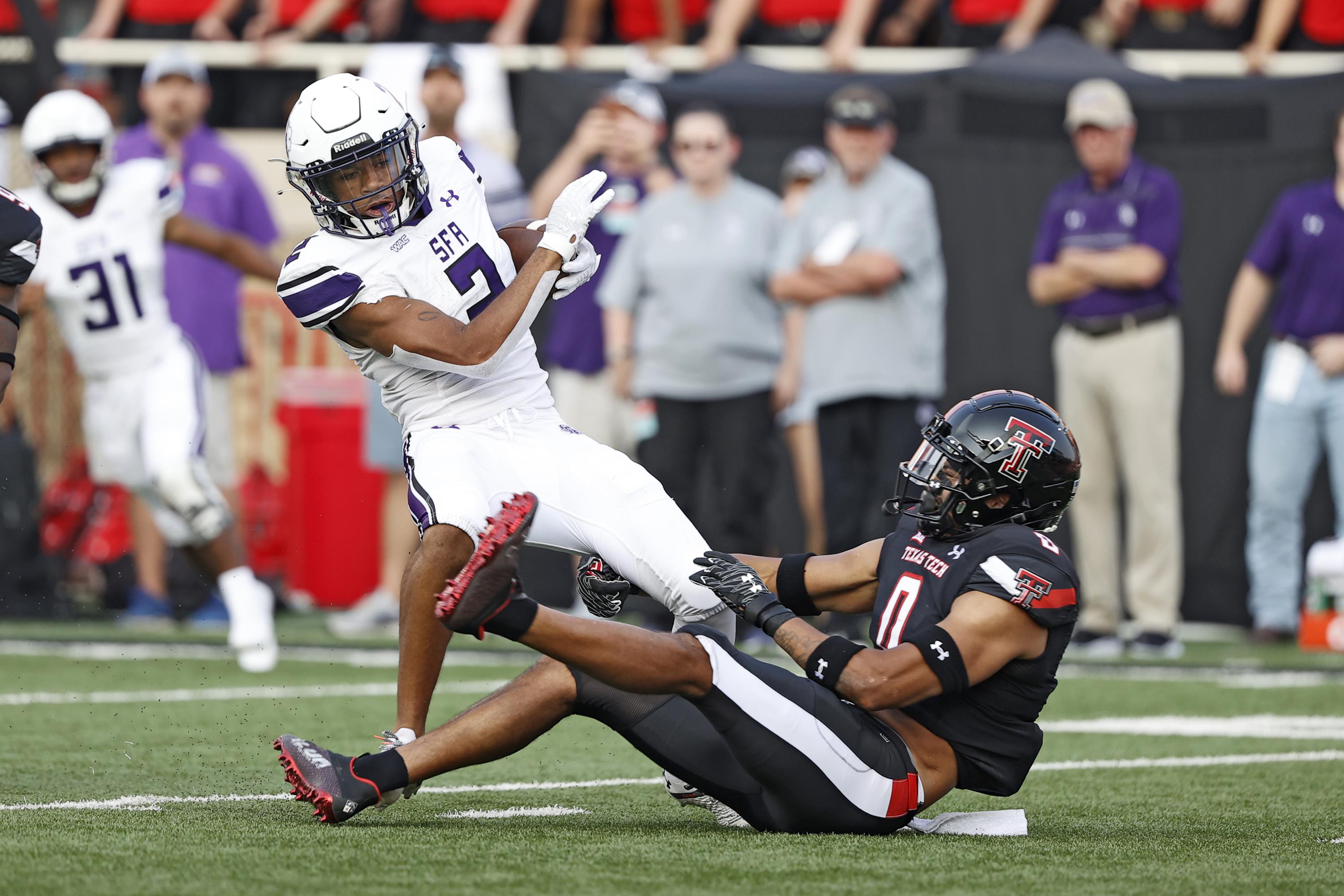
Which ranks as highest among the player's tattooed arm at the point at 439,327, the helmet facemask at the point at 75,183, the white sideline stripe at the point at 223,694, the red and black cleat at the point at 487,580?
the helmet facemask at the point at 75,183

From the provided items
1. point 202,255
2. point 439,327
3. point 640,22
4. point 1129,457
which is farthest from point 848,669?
point 640,22

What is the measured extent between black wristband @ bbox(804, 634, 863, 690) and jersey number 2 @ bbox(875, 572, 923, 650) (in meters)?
0.20

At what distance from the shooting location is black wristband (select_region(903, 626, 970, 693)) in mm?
3625

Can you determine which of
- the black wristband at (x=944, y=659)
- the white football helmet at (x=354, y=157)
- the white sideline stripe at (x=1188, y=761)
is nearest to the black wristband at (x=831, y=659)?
the black wristband at (x=944, y=659)

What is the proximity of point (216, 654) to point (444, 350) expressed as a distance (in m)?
3.62

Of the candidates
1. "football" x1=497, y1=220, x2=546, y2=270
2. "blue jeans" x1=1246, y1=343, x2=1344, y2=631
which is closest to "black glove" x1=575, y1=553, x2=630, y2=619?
"football" x1=497, y1=220, x2=546, y2=270

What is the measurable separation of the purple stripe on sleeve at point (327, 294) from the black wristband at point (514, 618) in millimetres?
1183

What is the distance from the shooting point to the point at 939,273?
830 cm

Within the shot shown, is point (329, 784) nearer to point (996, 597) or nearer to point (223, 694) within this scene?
point (996, 597)

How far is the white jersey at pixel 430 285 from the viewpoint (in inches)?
177

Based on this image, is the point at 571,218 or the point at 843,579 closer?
the point at 843,579

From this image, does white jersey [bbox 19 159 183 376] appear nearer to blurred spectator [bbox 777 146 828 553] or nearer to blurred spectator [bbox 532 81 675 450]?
blurred spectator [bbox 532 81 675 450]

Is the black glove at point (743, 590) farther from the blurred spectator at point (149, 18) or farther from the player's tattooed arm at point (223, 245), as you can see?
the blurred spectator at point (149, 18)

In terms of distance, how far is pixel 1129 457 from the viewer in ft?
27.3
